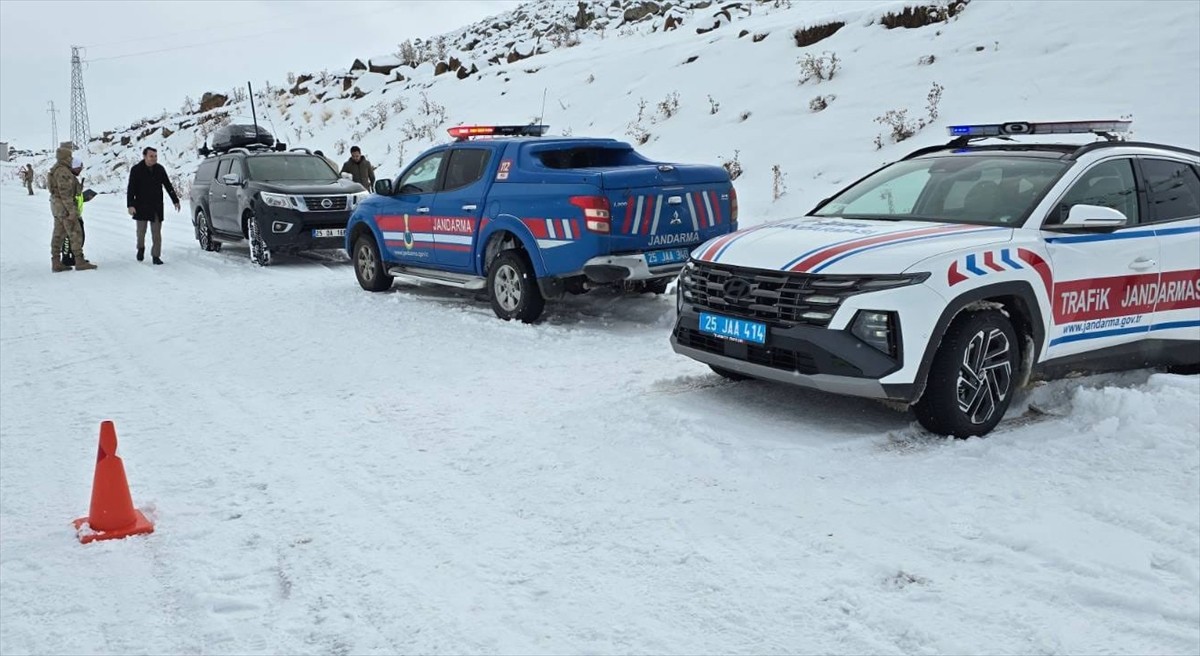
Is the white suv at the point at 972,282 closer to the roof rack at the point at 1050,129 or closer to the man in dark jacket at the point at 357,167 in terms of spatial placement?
the roof rack at the point at 1050,129

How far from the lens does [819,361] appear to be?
17.5 ft

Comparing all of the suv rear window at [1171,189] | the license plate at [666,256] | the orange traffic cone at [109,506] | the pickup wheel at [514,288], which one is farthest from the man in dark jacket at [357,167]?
the suv rear window at [1171,189]

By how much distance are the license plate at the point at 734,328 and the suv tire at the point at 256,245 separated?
382 inches

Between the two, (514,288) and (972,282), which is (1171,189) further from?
(514,288)

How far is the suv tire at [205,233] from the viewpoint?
53.2 ft

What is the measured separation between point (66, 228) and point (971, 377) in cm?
1298

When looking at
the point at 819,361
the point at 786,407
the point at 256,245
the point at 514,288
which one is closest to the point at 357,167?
the point at 256,245

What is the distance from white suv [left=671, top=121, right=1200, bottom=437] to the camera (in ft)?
17.1

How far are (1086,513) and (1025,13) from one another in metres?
16.3

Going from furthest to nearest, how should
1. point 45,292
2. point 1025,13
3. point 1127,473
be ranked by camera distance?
point 1025,13 < point 45,292 < point 1127,473

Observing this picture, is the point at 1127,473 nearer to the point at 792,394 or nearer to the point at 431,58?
the point at 792,394

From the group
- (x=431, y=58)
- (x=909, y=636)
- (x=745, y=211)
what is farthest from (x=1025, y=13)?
(x=431, y=58)

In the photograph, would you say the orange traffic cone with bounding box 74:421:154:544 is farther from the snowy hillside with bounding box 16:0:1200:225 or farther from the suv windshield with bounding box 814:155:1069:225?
the snowy hillside with bounding box 16:0:1200:225

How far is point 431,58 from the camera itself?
4169 centimetres
